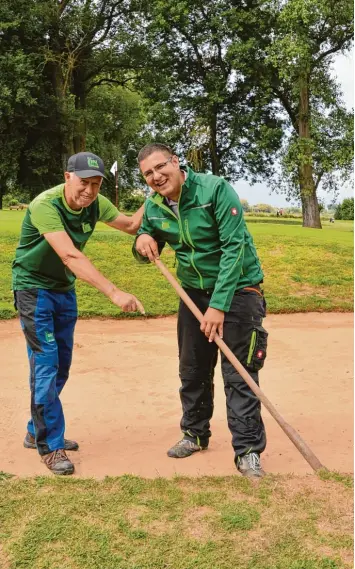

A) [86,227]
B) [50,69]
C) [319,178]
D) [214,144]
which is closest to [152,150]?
[86,227]

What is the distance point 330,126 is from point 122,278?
689 inches

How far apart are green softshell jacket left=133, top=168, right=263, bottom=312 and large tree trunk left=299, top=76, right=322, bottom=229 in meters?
21.3

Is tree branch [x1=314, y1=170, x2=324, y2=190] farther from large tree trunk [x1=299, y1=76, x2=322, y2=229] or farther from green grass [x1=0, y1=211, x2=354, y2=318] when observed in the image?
green grass [x1=0, y1=211, x2=354, y2=318]

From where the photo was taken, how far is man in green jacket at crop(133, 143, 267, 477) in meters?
3.93

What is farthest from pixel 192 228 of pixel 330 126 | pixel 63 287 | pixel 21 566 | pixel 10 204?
pixel 10 204

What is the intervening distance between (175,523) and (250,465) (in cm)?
88

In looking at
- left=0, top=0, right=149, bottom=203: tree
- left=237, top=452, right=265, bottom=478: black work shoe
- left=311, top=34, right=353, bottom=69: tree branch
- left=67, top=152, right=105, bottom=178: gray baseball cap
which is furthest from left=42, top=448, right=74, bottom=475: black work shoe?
left=311, top=34, right=353, bottom=69: tree branch

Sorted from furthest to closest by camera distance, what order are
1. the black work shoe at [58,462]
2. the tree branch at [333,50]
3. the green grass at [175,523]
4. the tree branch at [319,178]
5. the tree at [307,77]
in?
the tree branch at [319,178]
the tree branch at [333,50]
the tree at [307,77]
the black work shoe at [58,462]
the green grass at [175,523]

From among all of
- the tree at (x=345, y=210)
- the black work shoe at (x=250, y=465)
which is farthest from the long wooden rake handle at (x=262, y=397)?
the tree at (x=345, y=210)

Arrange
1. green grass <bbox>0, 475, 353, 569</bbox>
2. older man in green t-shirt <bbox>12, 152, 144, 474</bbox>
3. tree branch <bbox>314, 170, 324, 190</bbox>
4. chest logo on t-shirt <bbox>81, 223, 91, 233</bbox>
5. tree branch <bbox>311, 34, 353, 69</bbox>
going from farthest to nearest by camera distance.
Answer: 1. tree branch <bbox>314, 170, 324, 190</bbox>
2. tree branch <bbox>311, 34, 353, 69</bbox>
3. chest logo on t-shirt <bbox>81, 223, 91, 233</bbox>
4. older man in green t-shirt <bbox>12, 152, 144, 474</bbox>
5. green grass <bbox>0, 475, 353, 569</bbox>

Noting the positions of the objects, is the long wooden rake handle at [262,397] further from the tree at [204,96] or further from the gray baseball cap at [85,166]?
the tree at [204,96]

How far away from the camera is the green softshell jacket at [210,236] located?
3.92m

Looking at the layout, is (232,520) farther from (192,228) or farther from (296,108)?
(296,108)

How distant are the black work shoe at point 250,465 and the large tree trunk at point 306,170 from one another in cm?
2168
